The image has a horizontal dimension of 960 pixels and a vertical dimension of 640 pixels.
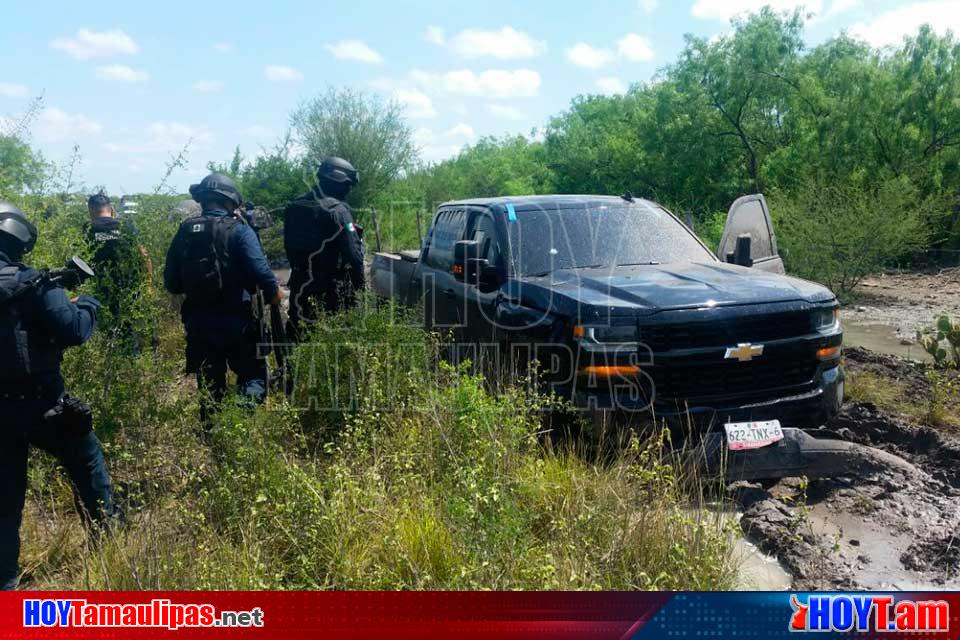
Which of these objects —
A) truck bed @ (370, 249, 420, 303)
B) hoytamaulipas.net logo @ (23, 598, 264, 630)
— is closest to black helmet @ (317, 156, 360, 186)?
truck bed @ (370, 249, 420, 303)

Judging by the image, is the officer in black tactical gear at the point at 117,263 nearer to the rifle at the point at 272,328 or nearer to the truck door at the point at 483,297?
the rifle at the point at 272,328

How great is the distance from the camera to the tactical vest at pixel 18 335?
133 inches

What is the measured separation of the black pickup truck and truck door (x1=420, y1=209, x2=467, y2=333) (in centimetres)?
7

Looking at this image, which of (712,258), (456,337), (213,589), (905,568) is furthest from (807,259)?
(213,589)

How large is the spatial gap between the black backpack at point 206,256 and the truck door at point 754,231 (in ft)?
13.5

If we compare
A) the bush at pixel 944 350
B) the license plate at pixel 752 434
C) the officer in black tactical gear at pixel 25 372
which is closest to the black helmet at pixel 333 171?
the officer in black tactical gear at pixel 25 372

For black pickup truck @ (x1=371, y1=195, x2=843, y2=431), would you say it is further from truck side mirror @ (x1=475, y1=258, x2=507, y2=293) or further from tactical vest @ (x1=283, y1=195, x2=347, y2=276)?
tactical vest @ (x1=283, y1=195, x2=347, y2=276)

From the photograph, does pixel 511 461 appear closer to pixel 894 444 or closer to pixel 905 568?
pixel 905 568

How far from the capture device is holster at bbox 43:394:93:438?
142 inches

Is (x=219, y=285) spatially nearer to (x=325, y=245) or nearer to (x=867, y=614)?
(x=325, y=245)

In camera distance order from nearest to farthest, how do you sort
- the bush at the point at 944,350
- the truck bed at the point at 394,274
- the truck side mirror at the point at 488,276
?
1. the truck side mirror at the point at 488,276
2. the truck bed at the point at 394,274
3. the bush at the point at 944,350

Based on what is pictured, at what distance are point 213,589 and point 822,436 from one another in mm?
4080

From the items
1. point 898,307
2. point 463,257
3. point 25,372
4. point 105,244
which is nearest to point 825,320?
point 463,257

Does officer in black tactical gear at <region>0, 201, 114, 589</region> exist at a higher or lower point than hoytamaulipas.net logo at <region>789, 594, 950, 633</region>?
higher
